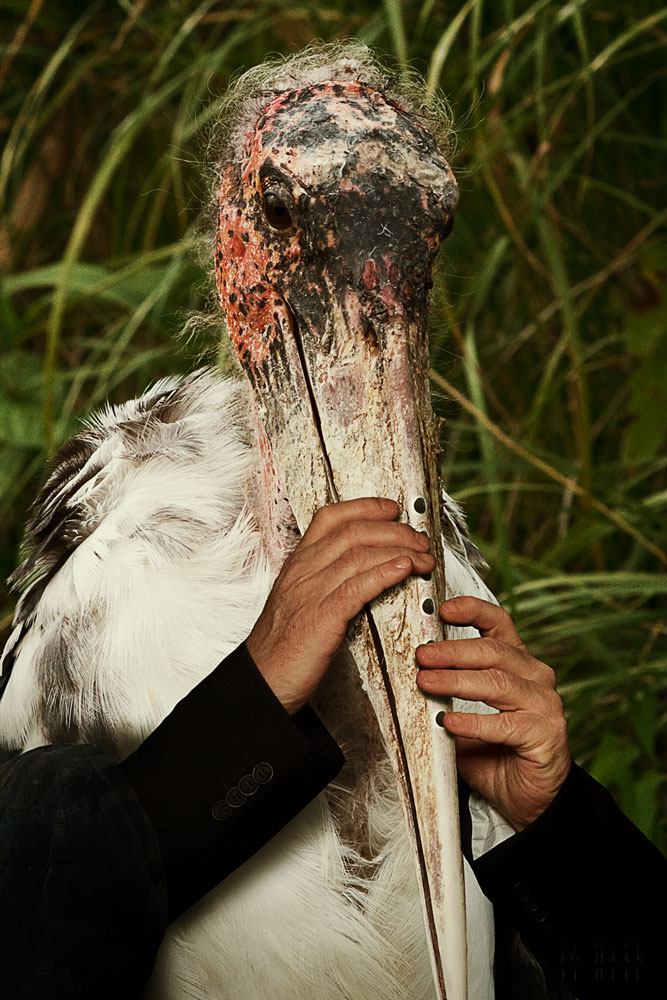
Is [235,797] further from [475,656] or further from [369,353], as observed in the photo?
[369,353]

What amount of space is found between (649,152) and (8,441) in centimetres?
150

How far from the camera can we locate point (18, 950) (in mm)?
889

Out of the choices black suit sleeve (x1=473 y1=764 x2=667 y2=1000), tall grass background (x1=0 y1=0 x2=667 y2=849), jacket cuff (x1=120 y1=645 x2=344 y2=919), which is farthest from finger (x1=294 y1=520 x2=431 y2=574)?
tall grass background (x1=0 y1=0 x2=667 y2=849)

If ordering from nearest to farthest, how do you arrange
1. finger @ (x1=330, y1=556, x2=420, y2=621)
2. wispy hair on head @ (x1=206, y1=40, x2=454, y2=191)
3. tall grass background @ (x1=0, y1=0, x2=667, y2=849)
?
finger @ (x1=330, y1=556, x2=420, y2=621), wispy hair on head @ (x1=206, y1=40, x2=454, y2=191), tall grass background @ (x1=0, y1=0, x2=667, y2=849)

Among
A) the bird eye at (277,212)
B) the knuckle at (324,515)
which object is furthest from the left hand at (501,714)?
the bird eye at (277,212)

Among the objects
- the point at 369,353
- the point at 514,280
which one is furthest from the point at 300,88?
the point at 514,280

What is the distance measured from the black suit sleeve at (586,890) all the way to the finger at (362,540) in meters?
0.28

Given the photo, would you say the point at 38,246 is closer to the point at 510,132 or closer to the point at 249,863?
the point at 510,132

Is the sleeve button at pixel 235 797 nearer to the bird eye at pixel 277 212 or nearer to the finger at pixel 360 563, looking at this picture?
the finger at pixel 360 563

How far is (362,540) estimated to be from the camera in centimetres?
86

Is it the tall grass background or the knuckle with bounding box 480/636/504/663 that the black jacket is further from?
the tall grass background

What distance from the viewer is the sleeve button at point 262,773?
88 centimetres

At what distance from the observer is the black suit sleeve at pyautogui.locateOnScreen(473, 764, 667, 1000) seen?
3.23ft

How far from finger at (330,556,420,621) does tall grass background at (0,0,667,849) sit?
2.55 ft
